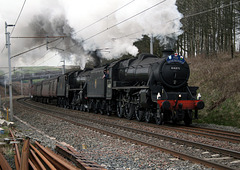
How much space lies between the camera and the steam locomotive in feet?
41.1

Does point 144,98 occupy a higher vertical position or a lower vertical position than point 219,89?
lower

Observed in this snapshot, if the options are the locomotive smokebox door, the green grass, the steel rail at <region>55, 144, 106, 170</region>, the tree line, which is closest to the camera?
the steel rail at <region>55, 144, 106, 170</region>

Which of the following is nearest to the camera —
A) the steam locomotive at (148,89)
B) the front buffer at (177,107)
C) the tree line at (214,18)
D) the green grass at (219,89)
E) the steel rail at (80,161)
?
the steel rail at (80,161)

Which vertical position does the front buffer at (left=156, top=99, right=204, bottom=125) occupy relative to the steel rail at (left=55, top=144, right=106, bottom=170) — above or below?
above

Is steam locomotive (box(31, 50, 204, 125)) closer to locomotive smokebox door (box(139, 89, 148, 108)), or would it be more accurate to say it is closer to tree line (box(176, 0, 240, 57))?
locomotive smokebox door (box(139, 89, 148, 108))

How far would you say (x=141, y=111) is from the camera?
564 inches

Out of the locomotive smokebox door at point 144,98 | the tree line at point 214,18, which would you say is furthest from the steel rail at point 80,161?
the tree line at point 214,18

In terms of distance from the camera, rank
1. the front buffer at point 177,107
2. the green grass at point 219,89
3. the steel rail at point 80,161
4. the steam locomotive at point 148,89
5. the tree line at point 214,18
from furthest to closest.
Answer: the tree line at point 214,18 < the green grass at point 219,89 < the steam locomotive at point 148,89 < the front buffer at point 177,107 < the steel rail at point 80,161

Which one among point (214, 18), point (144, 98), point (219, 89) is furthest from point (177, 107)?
point (214, 18)

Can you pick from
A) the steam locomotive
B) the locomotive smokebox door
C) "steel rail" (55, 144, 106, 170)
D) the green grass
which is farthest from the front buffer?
"steel rail" (55, 144, 106, 170)

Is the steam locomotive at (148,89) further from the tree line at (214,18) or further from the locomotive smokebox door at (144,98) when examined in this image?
the tree line at (214,18)

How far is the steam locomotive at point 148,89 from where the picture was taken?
41.1 feet

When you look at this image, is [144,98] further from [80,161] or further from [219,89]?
[80,161]

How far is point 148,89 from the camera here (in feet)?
42.4
